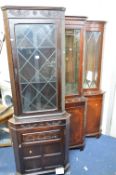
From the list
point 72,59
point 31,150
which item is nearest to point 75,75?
point 72,59

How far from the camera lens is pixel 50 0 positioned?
88.3 inches

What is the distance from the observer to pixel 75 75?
2.20m

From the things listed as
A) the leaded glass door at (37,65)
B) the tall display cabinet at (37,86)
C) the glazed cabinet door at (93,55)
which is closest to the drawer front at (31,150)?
the tall display cabinet at (37,86)

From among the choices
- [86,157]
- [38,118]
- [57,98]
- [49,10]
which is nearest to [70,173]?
[86,157]

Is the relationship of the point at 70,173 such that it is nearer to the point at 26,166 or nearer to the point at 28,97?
the point at 26,166

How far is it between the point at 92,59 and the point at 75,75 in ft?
1.35

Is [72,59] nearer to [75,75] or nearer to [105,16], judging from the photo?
[75,75]

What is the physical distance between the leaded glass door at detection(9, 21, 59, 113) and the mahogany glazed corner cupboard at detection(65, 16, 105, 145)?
445mm

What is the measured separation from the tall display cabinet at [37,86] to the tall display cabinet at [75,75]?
38 centimetres

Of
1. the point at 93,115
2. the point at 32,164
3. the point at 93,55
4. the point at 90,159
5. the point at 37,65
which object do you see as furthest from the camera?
the point at 93,115

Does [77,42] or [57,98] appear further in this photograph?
[77,42]

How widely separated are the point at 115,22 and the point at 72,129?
1503mm

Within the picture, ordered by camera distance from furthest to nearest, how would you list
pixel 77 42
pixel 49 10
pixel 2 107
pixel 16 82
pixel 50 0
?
pixel 2 107 → pixel 50 0 → pixel 77 42 → pixel 16 82 → pixel 49 10

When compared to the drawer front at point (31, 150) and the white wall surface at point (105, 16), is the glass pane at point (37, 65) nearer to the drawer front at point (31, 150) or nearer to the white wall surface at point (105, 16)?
the drawer front at point (31, 150)
